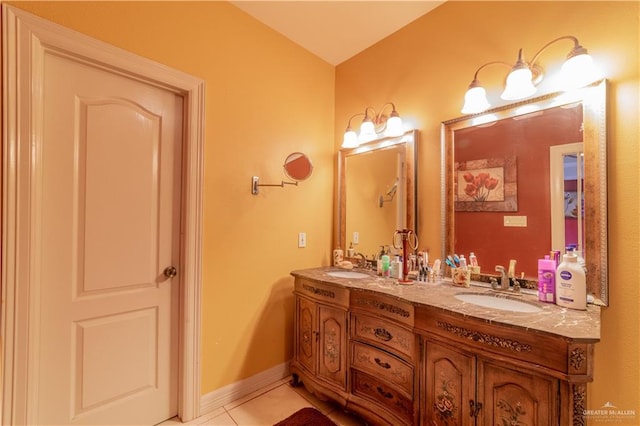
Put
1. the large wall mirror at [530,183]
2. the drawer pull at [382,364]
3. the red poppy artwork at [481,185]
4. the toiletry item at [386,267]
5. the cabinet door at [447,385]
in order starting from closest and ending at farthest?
1. the cabinet door at [447,385]
2. the large wall mirror at [530,183]
3. the drawer pull at [382,364]
4. the red poppy artwork at [481,185]
5. the toiletry item at [386,267]

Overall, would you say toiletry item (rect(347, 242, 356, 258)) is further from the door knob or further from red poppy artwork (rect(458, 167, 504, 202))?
the door knob

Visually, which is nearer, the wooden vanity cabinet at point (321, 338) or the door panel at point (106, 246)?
the door panel at point (106, 246)

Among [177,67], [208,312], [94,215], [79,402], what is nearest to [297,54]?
[177,67]

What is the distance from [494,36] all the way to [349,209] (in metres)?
1.51

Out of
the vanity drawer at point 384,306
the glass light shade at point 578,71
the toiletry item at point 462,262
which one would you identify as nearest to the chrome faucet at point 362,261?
the vanity drawer at point 384,306

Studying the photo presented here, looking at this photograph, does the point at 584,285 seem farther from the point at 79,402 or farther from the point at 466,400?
the point at 79,402

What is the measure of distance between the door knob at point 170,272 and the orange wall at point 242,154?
18cm

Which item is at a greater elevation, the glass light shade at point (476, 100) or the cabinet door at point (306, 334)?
the glass light shade at point (476, 100)

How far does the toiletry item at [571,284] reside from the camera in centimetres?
121

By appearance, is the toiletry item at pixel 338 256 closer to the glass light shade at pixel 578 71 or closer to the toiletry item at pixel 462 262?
the toiletry item at pixel 462 262

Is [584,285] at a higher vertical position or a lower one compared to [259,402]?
higher

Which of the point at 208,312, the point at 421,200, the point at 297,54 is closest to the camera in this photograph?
the point at 208,312

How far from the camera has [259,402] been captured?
6.13ft

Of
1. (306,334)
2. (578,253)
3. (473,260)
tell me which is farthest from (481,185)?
(306,334)
